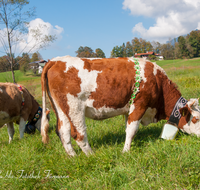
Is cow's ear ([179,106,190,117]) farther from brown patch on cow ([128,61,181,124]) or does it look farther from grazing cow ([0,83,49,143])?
grazing cow ([0,83,49,143])

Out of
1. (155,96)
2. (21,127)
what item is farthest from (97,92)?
(21,127)

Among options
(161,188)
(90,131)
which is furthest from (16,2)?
(161,188)

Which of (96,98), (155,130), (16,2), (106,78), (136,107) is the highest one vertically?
(16,2)

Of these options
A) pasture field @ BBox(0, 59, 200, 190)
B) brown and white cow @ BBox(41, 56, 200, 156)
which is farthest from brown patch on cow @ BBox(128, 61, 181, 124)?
pasture field @ BBox(0, 59, 200, 190)

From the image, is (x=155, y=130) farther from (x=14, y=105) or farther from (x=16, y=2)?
(x=16, y=2)

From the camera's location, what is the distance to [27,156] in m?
3.54

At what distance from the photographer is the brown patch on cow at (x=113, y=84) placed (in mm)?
3340

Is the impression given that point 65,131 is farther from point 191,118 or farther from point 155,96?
point 191,118

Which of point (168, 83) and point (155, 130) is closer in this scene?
point (168, 83)

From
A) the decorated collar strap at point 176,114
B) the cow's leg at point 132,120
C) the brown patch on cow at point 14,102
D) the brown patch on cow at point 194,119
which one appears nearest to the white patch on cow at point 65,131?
the cow's leg at point 132,120

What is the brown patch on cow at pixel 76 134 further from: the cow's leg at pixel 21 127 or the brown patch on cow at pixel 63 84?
the cow's leg at pixel 21 127

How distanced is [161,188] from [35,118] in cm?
485

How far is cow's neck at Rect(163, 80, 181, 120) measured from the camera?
3889 millimetres

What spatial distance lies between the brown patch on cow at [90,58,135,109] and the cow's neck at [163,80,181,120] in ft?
3.10
